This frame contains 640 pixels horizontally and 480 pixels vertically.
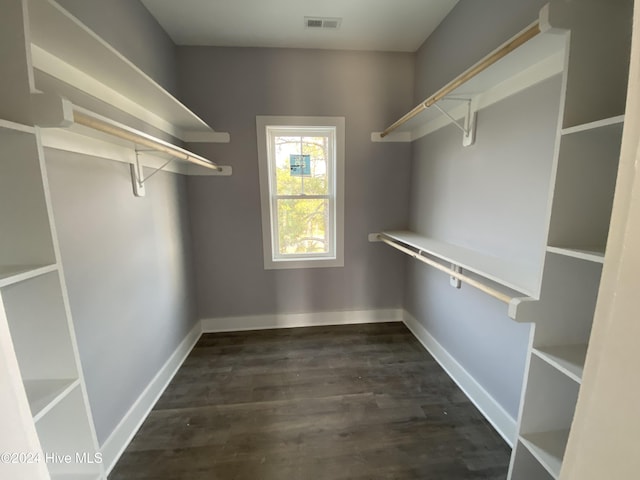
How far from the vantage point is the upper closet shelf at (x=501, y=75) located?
1.01 meters

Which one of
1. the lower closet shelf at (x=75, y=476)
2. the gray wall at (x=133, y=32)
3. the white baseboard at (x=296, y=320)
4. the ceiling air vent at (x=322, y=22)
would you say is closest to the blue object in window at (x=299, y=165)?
the ceiling air vent at (x=322, y=22)

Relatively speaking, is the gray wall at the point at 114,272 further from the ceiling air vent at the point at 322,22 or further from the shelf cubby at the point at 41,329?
the ceiling air vent at the point at 322,22

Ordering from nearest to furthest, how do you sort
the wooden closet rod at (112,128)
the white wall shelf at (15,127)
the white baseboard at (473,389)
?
the white wall shelf at (15,127), the wooden closet rod at (112,128), the white baseboard at (473,389)

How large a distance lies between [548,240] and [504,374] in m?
1.00

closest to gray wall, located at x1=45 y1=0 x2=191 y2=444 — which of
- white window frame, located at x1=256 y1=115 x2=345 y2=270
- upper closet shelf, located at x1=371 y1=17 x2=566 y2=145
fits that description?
white window frame, located at x1=256 y1=115 x2=345 y2=270

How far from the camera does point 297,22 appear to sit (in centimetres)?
202

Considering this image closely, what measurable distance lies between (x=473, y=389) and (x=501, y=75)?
1.89 m

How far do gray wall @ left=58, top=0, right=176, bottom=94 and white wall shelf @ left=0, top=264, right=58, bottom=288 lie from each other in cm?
118

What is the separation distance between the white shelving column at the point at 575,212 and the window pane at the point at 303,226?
6.44 feet

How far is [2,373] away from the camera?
0.39m

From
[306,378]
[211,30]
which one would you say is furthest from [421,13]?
[306,378]

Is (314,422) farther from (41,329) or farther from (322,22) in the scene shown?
(322,22)

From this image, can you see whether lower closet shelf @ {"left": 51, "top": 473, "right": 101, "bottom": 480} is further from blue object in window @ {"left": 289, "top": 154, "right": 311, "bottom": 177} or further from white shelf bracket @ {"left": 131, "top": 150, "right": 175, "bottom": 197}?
blue object in window @ {"left": 289, "top": 154, "right": 311, "bottom": 177}

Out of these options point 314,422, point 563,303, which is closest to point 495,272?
point 563,303
